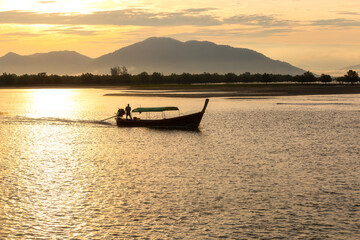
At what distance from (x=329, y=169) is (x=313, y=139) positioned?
51.9ft

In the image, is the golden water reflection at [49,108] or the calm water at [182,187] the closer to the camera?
the calm water at [182,187]

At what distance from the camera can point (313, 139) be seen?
4356cm

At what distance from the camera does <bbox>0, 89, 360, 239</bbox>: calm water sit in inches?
688

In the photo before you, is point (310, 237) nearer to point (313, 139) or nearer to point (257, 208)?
point (257, 208)

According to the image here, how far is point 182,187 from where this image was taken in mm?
23859

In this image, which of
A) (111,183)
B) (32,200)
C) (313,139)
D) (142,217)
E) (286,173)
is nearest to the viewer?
(142,217)

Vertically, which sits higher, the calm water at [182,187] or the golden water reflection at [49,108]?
the calm water at [182,187]

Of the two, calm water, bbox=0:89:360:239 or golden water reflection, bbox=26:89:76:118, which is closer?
calm water, bbox=0:89:360:239

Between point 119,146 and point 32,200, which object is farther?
point 119,146

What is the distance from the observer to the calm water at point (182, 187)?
57.4 feet

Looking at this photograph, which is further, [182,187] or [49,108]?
[49,108]

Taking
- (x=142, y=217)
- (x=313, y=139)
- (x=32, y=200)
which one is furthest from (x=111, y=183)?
(x=313, y=139)

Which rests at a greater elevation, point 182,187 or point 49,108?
point 182,187

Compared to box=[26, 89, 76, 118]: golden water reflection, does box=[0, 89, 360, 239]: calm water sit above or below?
above
